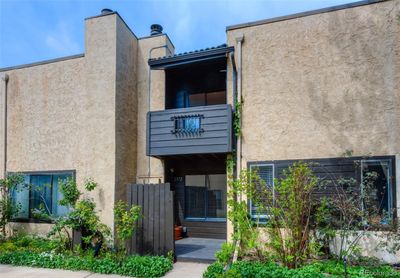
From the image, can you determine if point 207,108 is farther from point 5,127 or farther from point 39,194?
point 5,127

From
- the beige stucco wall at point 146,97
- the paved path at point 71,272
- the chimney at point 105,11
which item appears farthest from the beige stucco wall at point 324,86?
the chimney at point 105,11

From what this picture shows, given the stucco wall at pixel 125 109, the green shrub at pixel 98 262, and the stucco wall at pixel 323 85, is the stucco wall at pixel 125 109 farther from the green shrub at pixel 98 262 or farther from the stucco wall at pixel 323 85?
the stucco wall at pixel 323 85

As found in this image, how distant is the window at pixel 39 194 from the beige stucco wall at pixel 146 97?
2419 millimetres

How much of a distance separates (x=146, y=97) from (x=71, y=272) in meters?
5.89

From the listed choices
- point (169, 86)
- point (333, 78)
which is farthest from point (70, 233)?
point (333, 78)

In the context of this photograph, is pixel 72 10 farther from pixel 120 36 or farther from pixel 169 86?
pixel 169 86

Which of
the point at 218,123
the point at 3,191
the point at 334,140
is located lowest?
the point at 3,191

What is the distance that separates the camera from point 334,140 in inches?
298

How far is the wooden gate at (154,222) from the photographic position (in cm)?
769


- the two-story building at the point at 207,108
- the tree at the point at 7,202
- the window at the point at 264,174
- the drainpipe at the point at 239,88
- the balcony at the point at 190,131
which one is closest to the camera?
the two-story building at the point at 207,108

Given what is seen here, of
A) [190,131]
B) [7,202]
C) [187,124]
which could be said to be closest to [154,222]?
[190,131]

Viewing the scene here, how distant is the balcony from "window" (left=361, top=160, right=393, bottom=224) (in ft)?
11.2

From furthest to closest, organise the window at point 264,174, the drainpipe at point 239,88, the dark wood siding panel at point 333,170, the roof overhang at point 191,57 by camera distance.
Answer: the roof overhang at point 191,57, the drainpipe at point 239,88, the window at point 264,174, the dark wood siding panel at point 333,170

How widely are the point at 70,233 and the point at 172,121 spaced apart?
4837 mm
